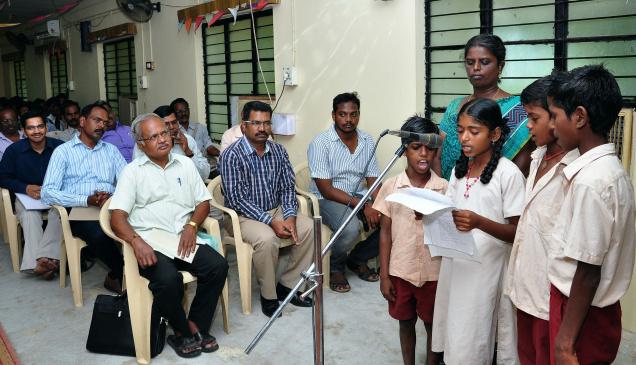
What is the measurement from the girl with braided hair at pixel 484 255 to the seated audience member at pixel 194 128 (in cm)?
387

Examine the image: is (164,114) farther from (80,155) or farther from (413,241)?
(413,241)

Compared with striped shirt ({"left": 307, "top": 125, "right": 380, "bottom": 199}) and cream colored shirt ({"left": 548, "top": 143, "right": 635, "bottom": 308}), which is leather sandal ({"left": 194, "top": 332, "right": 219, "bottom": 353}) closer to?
striped shirt ({"left": 307, "top": 125, "right": 380, "bottom": 199})

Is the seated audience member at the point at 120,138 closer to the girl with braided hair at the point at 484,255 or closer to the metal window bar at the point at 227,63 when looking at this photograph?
the metal window bar at the point at 227,63

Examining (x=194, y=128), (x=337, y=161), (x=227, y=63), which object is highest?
(x=227, y=63)

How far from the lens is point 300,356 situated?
9.21 feet

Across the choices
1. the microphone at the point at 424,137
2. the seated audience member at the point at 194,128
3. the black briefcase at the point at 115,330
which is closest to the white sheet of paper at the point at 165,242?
the black briefcase at the point at 115,330

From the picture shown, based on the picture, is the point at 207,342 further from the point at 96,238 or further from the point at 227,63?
the point at 227,63

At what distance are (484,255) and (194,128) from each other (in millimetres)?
4254

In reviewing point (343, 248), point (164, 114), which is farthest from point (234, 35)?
point (343, 248)

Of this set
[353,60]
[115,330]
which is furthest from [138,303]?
[353,60]

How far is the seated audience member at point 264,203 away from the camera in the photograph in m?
3.36

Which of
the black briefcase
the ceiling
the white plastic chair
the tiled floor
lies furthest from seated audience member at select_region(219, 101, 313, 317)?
the ceiling

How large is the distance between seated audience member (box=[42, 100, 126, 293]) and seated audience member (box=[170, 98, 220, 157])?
166 centimetres

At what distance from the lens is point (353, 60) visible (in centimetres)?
428
